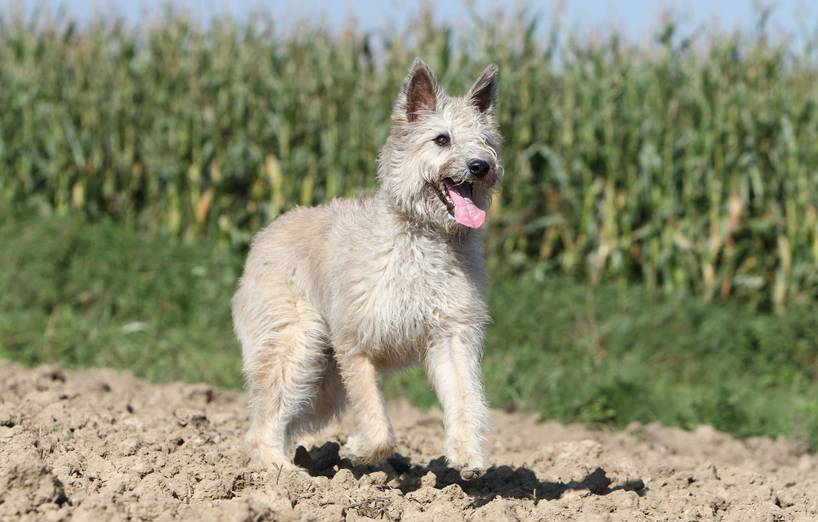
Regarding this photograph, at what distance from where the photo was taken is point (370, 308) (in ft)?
18.9

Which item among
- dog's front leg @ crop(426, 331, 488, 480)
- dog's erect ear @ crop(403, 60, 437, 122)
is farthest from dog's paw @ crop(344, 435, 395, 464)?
dog's erect ear @ crop(403, 60, 437, 122)

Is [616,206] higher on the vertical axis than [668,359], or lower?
higher

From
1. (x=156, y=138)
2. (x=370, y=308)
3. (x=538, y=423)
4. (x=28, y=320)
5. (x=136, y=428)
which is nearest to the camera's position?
(x=370, y=308)

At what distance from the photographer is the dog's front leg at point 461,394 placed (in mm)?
5449

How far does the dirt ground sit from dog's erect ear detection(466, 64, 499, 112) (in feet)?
6.41

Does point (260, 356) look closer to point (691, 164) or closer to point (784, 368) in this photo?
point (784, 368)

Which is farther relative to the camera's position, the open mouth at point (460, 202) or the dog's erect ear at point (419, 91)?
the dog's erect ear at point (419, 91)

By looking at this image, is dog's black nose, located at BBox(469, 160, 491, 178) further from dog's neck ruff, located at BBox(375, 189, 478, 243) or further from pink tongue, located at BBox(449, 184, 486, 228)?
dog's neck ruff, located at BBox(375, 189, 478, 243)

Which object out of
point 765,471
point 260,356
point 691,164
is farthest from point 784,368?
point 260,356

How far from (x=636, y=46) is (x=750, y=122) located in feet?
5.85

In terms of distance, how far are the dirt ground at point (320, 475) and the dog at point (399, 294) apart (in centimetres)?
30

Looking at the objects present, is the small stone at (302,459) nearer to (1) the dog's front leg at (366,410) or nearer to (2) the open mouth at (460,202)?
(1) the dog's front leg at (366,410)

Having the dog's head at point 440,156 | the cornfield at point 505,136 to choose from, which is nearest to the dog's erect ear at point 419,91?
the dog's head at point 440,156

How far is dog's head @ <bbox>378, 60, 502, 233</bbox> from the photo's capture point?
5699 millimetres
